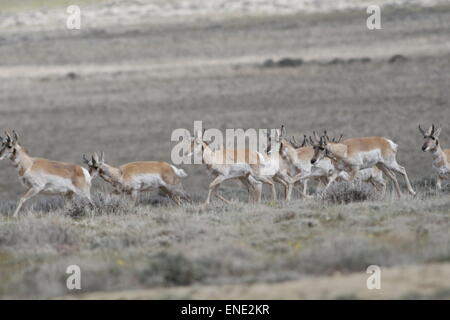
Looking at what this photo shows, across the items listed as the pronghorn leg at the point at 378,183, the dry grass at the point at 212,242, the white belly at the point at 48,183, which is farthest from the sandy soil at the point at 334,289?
the pronghorn leg at the point at 378,183

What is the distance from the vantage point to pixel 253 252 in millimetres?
11047

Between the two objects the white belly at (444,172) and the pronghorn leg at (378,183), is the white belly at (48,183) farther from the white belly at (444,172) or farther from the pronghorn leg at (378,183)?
the white belly at (444,172)

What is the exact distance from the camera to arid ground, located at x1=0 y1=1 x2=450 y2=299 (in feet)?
33.9

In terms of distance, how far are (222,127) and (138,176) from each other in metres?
18.2

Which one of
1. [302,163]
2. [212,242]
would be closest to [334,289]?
Answer: [212,242]

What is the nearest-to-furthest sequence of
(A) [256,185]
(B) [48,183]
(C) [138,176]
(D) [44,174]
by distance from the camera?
(D) [44,174]
(B) [48,183]
(C) [138,176]
(A) [256,185]

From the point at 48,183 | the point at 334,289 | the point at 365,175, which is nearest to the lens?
the point at 334,289

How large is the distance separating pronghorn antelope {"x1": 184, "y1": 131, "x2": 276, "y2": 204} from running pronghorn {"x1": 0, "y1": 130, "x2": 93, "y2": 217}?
7.38ft

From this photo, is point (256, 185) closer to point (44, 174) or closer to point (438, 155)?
point (438, 155)

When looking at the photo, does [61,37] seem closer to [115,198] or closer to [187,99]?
[187,99]

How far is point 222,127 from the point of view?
117ft

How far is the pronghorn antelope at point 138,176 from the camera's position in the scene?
57.9 ft

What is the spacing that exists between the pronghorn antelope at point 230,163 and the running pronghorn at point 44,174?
225 cm

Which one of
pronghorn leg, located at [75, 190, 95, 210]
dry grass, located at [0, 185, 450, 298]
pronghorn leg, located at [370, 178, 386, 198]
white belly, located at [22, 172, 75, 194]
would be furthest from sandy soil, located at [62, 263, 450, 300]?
pronghorn leg, located at [370, 178, 386, 198]
